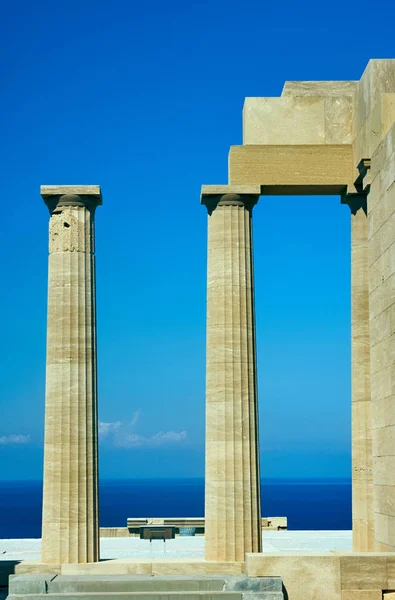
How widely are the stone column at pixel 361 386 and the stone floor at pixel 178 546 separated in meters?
8.84

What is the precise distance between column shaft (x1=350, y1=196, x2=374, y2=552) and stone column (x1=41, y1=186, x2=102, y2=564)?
1517 centimetres

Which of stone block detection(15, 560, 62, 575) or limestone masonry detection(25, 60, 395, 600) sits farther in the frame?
limestone masonry detection(25, 60, 395, 600)

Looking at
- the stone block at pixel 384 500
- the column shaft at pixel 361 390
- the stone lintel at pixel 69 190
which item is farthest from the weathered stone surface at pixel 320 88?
the stone block at pixel 384 500

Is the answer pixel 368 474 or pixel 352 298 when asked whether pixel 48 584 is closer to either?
pixel 368 474

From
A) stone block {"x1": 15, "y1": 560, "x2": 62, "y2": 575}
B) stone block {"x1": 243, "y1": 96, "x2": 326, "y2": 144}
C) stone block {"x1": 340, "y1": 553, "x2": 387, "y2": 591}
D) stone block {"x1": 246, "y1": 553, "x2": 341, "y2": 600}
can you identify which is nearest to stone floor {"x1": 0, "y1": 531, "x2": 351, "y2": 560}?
stone block {"x1": 15, "y1": 560, "x2": 62, "y2": 575}

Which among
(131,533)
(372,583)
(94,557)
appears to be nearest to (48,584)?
(94,557)

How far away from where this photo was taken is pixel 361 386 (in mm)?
66938

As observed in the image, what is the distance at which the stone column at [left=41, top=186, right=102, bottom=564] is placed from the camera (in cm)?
6394

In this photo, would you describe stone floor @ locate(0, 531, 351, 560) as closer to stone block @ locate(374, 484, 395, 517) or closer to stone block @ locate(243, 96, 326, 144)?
stone block @ locate(374, 484, 395, 517)

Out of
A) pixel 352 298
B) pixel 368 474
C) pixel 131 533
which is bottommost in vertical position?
pixel 131 533

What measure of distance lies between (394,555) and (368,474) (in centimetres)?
1045

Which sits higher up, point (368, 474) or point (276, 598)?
point (368, 474)

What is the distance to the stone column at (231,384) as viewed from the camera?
64.2 metres

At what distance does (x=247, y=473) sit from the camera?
6450 cm
